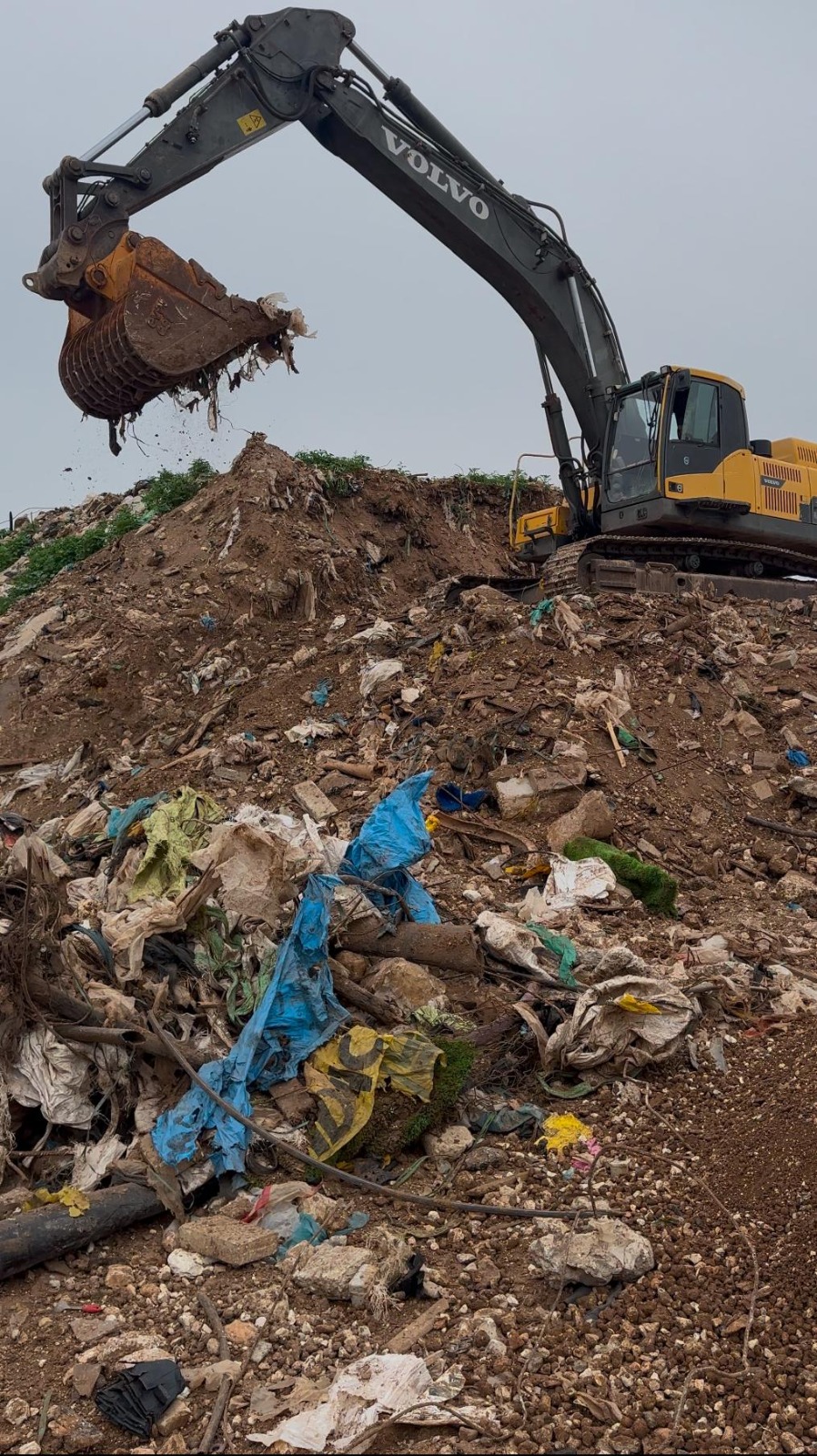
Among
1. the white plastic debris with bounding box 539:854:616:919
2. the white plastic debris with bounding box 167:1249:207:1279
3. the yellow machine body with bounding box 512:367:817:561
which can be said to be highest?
the yellow machine body with bounding box 512:367:817:561

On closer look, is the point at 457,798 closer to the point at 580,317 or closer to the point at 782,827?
the point at 782,827

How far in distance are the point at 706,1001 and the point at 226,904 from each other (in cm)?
219

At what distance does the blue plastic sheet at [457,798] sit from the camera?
7.32 meters

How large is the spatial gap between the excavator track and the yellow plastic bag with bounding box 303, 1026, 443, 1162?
252 inches

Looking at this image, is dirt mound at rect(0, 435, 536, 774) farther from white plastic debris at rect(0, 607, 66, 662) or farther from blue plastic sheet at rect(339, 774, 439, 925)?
blue plastic sheet at rect(339, 774, 439, 925)

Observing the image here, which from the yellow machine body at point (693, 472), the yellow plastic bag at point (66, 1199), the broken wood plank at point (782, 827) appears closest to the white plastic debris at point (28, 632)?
the yellow machine body at point (693, 472)

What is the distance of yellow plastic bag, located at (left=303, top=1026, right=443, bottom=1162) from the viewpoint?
13.4 feet

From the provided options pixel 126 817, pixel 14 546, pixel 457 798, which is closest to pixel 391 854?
pixel 126 817

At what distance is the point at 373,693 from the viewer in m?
9.15

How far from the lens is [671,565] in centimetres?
1053

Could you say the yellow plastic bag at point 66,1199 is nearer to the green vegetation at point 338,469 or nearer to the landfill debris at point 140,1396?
the landfill debris at point 140,1396

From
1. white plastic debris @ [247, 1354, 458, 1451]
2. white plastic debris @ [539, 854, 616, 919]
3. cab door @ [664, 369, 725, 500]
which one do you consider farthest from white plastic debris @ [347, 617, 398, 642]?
white plastic debris @ [247, 1354, 458, 1451]

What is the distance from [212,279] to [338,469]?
7865 mm

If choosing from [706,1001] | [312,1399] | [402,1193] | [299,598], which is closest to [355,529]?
[299,598]
